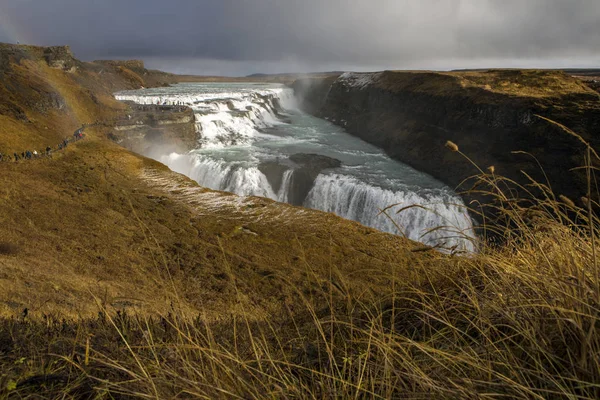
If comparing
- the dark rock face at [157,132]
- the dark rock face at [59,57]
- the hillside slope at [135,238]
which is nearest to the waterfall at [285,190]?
the hillside slope at [135,238]

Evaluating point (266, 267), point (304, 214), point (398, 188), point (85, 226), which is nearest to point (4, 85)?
point (85, 226)

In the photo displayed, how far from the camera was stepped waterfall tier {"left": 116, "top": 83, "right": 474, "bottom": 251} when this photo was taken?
21000mm

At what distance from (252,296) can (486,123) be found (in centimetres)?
2774

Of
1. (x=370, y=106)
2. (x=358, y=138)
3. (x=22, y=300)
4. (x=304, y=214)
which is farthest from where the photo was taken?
(x=370, y=106)

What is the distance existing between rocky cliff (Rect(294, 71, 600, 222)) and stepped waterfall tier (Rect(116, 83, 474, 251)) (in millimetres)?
2421

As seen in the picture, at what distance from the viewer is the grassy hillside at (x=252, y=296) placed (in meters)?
1.32

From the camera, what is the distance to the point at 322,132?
4378 centimetres

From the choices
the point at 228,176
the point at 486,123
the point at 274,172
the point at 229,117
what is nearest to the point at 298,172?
the point at 274,172

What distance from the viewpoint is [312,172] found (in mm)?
24703

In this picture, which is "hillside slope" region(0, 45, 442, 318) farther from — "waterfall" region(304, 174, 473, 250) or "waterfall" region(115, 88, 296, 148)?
"waterfall" region(115, 88, 296, 148)

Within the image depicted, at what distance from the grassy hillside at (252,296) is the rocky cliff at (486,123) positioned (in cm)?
1291

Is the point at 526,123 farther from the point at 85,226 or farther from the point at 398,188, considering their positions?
the point at 85,226

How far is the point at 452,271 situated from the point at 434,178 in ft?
87.2

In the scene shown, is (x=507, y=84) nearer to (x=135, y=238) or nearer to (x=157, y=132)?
(x=157, y=132)
